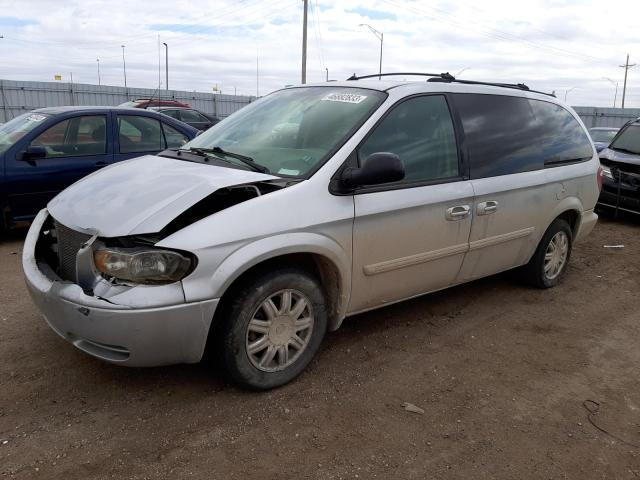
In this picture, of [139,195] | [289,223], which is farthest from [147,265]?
[289,223]

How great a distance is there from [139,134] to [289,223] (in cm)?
475

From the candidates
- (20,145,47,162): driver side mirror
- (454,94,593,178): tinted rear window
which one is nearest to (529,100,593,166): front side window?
(454,94,593,178): tinted rear window

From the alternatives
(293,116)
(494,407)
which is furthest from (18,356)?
(494,407)

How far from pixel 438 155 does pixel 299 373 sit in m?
1.77

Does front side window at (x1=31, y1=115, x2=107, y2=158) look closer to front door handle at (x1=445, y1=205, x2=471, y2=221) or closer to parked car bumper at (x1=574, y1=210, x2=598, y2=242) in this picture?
front door handle at (x1=445, y1=205, x2=471, y2=221)

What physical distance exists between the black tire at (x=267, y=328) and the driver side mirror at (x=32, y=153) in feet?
14.5

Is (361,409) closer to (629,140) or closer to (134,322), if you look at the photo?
(134,322)

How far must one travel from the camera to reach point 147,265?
9.09 feet

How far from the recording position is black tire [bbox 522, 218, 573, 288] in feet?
16.5

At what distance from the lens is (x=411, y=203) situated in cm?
366

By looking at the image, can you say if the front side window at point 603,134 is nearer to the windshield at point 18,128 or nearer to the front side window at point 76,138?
the front side window at point 76,138

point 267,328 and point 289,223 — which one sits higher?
point 289,223

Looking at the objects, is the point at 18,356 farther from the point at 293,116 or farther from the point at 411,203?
the point at 411,203

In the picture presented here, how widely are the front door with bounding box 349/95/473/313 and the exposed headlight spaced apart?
1.10m
